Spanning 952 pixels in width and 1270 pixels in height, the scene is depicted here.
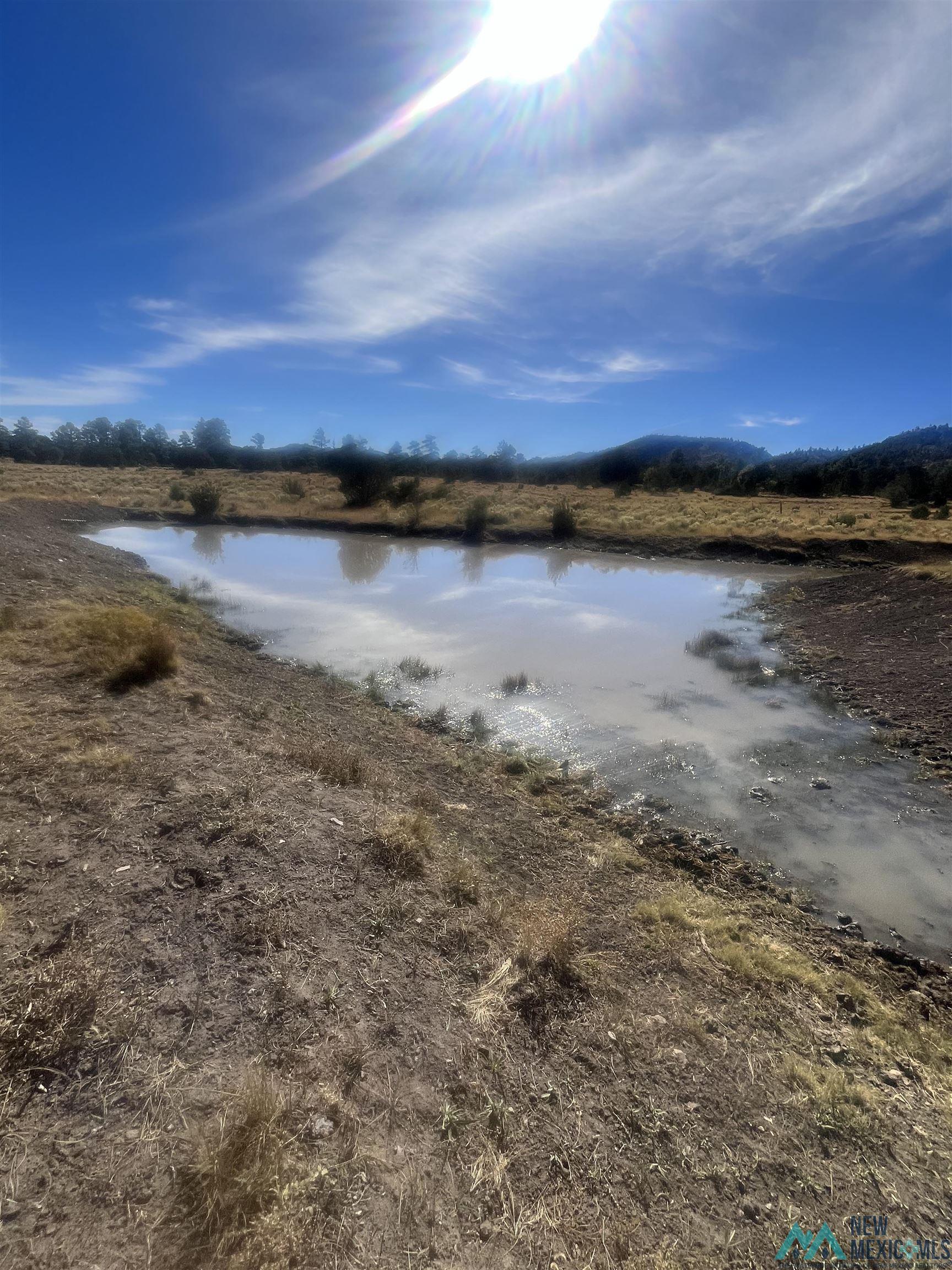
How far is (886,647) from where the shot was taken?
487 inches

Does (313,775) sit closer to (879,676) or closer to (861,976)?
(861,976)

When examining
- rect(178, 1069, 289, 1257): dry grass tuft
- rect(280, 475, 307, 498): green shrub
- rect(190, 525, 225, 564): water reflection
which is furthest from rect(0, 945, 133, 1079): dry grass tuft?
rect(280, 475, 307, 498): green shrub

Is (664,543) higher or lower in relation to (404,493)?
lower

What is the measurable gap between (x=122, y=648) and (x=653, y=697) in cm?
836

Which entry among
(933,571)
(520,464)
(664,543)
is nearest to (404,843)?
(933,571)

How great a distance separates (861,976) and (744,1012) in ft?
5.19

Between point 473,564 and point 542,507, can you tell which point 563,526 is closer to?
point 473,564

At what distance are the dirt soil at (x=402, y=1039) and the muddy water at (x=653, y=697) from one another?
3.58 feet

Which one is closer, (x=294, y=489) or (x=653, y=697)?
(x=653, y=697)

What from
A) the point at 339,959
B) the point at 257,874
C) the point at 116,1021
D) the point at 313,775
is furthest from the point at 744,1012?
the point at 313,775

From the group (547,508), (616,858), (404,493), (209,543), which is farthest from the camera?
(404,493)

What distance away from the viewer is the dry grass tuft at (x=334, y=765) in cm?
593

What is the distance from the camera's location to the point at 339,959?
11.2ft

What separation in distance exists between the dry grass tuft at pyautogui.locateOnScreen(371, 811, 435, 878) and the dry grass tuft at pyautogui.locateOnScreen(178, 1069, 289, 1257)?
2.06 m
